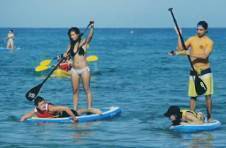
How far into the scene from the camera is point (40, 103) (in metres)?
13.9

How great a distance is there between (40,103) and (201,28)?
10.9ft

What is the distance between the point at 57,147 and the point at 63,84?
1273cm

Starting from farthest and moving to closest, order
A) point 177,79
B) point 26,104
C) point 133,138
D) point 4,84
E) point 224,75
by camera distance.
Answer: point 224,75, point 177,79, point 4,84, point 26,104, point 133,138

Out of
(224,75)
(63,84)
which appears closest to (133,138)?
(63,84)

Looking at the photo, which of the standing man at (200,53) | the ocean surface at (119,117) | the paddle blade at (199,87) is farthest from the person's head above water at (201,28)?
the ocean surface at (119,117)

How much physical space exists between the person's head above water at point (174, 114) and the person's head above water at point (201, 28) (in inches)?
56.8

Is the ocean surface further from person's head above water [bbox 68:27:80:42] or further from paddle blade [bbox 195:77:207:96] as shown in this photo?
person's head above water [bbox 68:27:80:42]

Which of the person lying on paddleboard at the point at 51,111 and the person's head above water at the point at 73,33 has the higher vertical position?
the person's head above water at the point at 73,33

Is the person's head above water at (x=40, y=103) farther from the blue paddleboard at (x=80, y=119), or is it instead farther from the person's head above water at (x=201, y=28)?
the person's head above water at (x=201, y=28)

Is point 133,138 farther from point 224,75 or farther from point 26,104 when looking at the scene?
point 224,75

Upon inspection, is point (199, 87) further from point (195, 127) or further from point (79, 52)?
point (79, 52)

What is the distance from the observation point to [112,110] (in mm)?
15359

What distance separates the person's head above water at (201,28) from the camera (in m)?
13.3

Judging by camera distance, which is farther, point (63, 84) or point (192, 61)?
point (63, 84)
